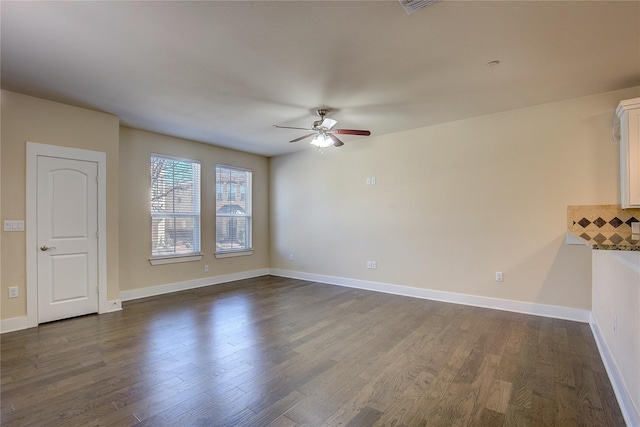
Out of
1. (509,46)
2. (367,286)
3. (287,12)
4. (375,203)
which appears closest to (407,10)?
(287,12)

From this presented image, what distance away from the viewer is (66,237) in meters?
3.89

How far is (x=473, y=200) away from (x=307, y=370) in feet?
10.7

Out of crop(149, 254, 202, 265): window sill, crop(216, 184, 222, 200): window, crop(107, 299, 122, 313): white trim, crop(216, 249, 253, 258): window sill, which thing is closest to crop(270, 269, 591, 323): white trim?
crop(216, 249, 253, 258): window sill

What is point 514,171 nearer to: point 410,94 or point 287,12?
point 410,94

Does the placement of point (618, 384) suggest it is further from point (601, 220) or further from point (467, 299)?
point (467, 299)

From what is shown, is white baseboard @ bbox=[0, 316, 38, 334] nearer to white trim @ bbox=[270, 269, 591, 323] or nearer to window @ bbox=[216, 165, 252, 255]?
window @ bbox=[216, 165, 252, 255]

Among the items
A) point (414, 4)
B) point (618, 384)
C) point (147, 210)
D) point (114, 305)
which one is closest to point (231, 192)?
point (147, 210)

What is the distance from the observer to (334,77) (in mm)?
3088

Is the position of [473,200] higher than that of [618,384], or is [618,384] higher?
[473,200]

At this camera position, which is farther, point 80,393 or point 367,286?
point 367,286

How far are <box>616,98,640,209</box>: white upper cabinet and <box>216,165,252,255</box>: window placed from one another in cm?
575

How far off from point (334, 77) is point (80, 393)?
11.0ft

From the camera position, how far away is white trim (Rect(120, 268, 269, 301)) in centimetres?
482

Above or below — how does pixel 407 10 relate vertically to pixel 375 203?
above
